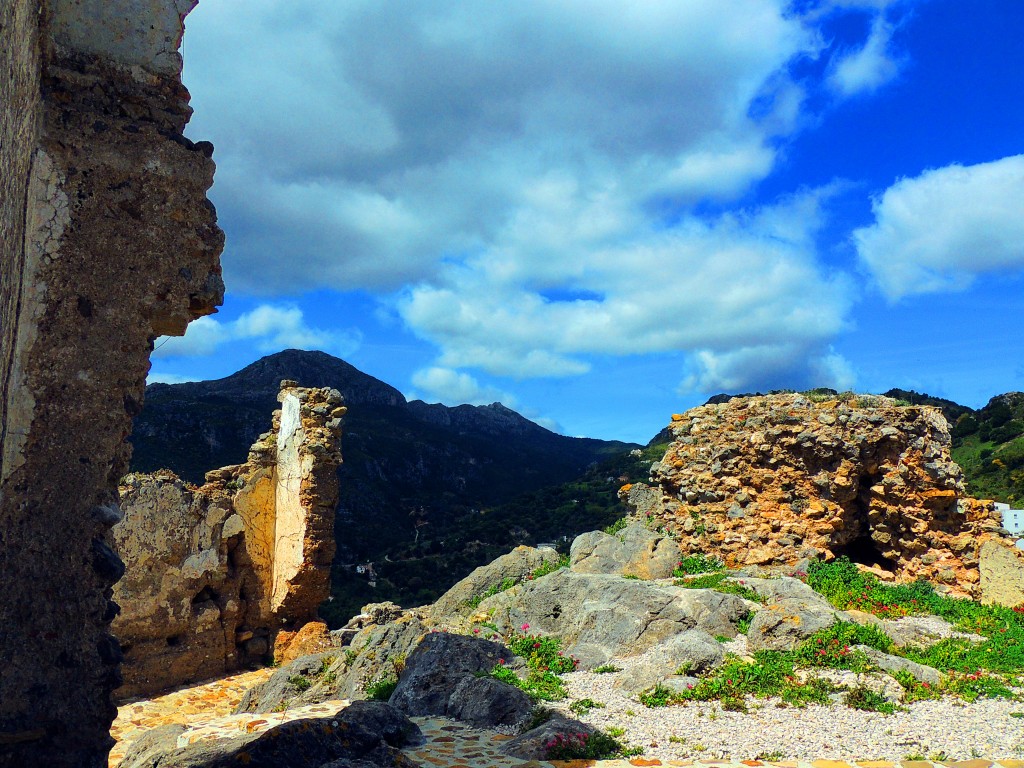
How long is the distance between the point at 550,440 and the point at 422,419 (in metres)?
14.4

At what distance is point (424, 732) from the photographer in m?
7.29

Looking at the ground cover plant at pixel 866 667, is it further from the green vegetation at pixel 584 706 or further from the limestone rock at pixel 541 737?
the limestone rock at pixel 541 737

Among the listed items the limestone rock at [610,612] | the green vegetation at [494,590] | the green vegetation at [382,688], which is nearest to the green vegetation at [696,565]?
the limestone rock at [610,612]

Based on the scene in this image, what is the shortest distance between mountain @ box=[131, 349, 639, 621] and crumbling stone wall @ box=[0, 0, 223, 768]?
733 inches

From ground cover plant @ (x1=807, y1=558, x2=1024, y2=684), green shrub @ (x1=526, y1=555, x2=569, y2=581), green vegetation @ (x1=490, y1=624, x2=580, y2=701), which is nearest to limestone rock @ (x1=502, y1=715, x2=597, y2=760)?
green vegetation @ (x1=490, y1=624, x2=580, y2=701)

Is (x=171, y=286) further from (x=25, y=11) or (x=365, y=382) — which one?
(x=365, y=382)

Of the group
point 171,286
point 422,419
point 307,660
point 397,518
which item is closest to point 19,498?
point 171,286

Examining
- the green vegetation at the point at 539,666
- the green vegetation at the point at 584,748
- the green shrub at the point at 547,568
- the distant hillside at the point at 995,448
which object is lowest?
the green vegetation at the point at 584,748

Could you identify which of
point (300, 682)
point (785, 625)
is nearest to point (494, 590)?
point (300, 682)

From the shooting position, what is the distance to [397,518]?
123 feet

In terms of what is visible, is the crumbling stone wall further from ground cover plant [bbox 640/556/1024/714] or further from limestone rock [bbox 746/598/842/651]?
limestone rock [bbox 746/598/842/651]

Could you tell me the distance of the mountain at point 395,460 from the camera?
29.3 metres

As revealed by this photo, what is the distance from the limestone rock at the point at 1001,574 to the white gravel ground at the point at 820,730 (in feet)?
14.9

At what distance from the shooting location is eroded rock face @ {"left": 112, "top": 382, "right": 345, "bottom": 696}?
11609mm
